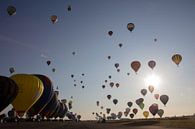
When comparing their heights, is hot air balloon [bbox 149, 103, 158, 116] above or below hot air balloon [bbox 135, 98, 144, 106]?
below

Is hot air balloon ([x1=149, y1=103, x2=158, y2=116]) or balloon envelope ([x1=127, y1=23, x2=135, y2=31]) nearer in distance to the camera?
balloon envelope ([x1=127, y1=23, x2=135, y2=31])

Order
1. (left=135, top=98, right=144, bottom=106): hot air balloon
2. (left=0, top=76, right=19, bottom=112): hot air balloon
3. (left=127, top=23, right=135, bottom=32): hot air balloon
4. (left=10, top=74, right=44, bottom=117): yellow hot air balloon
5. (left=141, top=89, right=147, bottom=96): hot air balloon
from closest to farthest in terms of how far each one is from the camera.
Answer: (left=0, top=76, right=19, bottom=112): hot air balloon, (left=10, top=74, right=44, bottom=117): yellow hot air balloon, (left=127, top=23, right=135, bottom=32): hot air balloon, (left=141, top=89, right=147, bottom=96): hot air balloon, (left=135, top=98, right=144, bottom=106): hot air balloon

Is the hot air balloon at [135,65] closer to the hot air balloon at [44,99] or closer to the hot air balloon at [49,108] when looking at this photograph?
the hot air balloon at [44,99]

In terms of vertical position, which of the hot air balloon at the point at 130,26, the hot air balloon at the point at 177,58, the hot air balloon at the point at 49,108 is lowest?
the hot air balloon at the point at 49,108

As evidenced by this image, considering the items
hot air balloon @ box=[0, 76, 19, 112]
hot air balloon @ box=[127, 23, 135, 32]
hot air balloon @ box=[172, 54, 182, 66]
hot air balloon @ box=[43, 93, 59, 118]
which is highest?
hot air balloon @ box=[127, 23, 135, 32]

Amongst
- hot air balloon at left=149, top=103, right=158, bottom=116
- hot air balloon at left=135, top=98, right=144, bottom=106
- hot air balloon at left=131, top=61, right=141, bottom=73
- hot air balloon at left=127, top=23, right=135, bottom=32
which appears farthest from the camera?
hot air balloon at left=135, top=98, right=144, bottom=106

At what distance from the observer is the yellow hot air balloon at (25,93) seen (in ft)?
198

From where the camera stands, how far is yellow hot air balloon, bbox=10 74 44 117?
60.4 metres

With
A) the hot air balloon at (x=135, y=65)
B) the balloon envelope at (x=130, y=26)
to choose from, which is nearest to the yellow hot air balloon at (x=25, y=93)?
the hot air balloon at (x=135, y=65)

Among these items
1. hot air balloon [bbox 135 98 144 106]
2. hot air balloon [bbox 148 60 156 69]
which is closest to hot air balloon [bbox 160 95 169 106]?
hot air balloon [bbox 148 60 156 69]

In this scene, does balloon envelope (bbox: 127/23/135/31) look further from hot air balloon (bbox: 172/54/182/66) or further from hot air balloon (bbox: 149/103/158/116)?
hot air balloon (bbox: 149/103/158/116)

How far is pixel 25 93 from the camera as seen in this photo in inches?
2389

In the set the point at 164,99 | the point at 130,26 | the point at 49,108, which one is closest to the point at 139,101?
the point at 49,108

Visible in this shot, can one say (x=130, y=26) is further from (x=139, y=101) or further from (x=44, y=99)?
(x=139, y=101)
